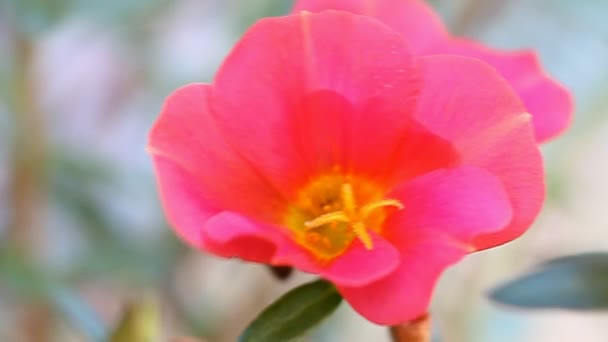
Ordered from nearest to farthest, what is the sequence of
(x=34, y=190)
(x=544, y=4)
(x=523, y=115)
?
(x=523, y=115)
(x=34, y=190)
(x=544, y=4)

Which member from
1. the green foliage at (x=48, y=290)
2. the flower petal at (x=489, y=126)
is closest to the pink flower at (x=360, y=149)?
the flower petal at (x=489, y=126)

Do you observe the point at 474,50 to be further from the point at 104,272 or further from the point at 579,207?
the point at 579,207

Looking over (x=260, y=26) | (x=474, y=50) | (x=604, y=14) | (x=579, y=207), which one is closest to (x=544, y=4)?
(x=604, y=14)

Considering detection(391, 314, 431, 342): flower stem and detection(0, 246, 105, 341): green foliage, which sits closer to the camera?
detection(391, 314, 431, 342): flower stem

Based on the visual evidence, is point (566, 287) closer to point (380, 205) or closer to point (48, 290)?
point (380, 205)

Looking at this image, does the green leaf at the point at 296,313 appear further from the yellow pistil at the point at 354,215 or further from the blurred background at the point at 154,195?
the blurred background at the point at 154,195

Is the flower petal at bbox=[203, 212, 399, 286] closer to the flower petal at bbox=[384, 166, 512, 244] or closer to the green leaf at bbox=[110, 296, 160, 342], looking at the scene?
the flower petal at bbox=[384, 166, 512, 244]

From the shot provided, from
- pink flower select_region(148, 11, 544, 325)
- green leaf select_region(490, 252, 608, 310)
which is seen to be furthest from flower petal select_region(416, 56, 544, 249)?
green leaf select_region(490, 252, 608, 310)
